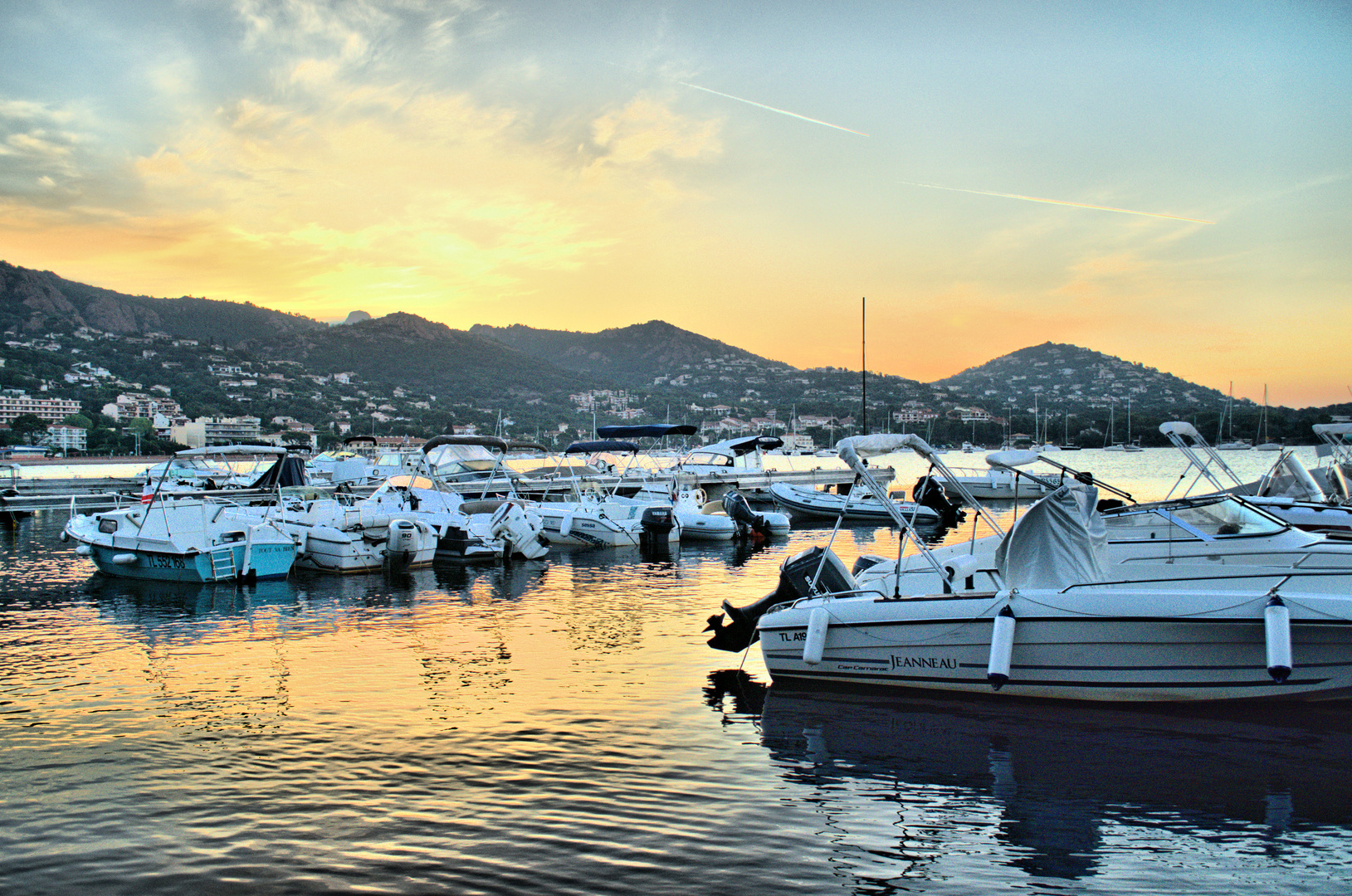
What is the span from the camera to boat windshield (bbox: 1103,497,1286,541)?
1143cm

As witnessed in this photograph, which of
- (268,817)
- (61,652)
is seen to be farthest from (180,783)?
(61,652)

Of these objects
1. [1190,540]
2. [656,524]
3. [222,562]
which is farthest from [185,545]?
[1190,540]

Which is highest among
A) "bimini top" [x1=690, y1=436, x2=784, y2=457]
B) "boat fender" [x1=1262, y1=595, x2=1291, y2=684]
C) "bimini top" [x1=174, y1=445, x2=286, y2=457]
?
"bimini top" [x1=690, y1=436, x2=784, y2=457]

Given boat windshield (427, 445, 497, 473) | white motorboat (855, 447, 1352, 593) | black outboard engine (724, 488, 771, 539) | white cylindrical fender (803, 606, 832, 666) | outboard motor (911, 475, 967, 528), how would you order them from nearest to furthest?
white cylindrical fender (803, 606, 832, 666) < white motorboat (855, 447, 1352, 593) < black outboard engine (724, 488, 771, 539) < outboard motor (911, 475, 967, 528) < boat windshield (427, 445, 497, 473)

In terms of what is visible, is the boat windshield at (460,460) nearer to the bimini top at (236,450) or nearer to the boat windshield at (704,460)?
the boat windshield at (704,460)

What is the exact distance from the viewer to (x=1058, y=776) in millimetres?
7586

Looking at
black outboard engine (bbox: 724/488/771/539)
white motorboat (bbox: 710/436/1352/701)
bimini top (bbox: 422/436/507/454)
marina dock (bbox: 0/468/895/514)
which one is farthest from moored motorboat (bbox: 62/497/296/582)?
black outboard engine (bbox: 724/488/771/539)

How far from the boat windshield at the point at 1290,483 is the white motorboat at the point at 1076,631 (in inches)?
639

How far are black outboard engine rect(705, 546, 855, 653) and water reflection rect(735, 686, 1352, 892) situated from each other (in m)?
1.85

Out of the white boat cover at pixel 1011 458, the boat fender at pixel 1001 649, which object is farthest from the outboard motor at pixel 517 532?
the boat fender at pixel 1001 649

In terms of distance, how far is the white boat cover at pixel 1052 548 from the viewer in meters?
9.16

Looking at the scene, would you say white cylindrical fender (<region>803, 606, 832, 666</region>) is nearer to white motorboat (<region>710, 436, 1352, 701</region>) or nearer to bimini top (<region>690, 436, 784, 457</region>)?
white motorboat (<region>710, 436, 1352, 701</region>)

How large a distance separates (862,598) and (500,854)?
549 centimetres

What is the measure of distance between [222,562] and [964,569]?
53.7ft
